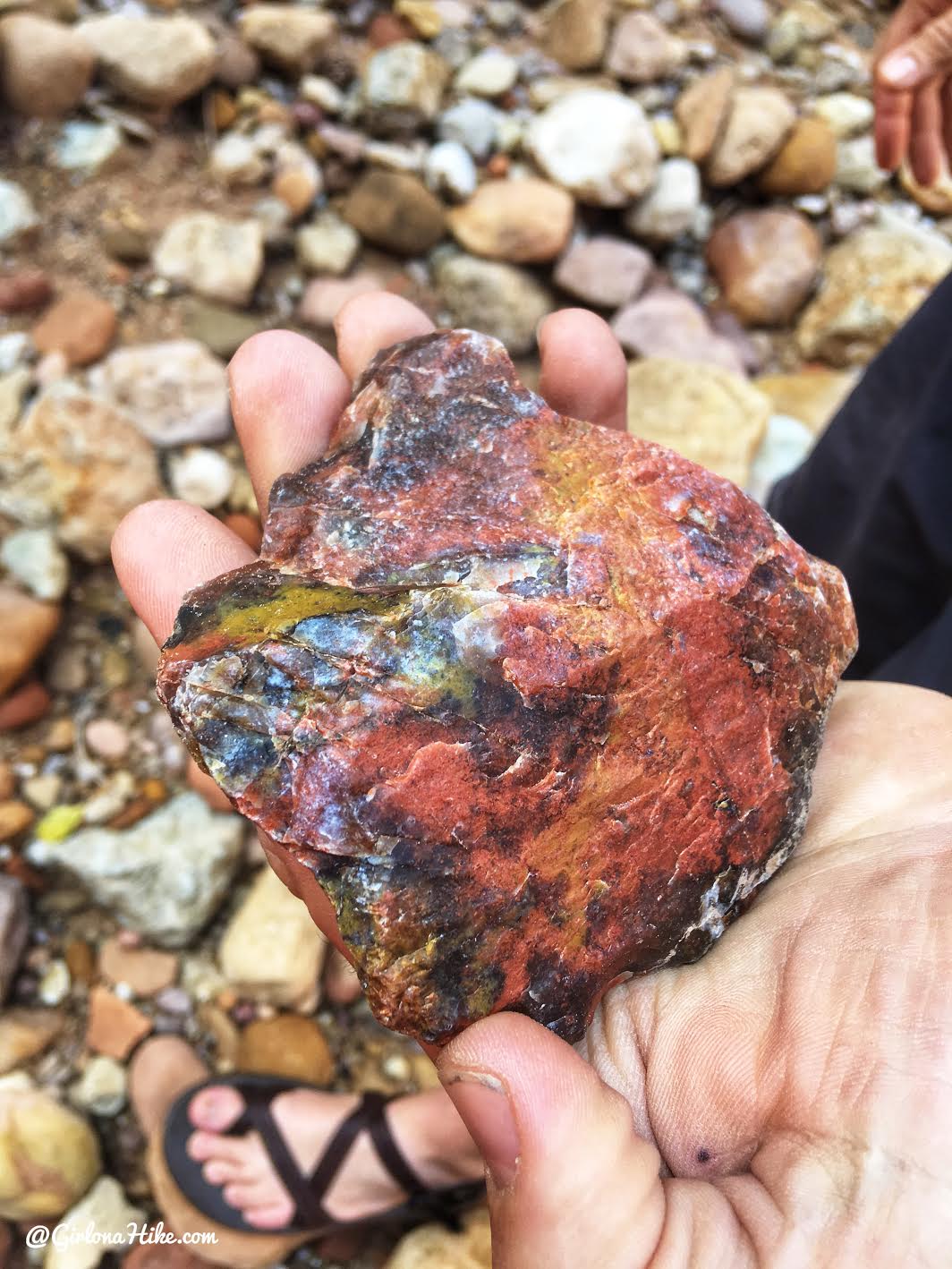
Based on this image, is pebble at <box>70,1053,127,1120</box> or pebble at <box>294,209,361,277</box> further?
pebble at <box>294,209,361,277</box>

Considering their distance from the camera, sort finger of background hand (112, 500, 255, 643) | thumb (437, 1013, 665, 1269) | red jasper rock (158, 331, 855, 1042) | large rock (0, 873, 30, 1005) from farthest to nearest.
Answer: large rock (0, 873, 30, 1005)
finger of background hand (112, 500, 255, 643)
red jasper rock (158, 331, 855, 1042)
thumb (437, 1013, 665, 1269)

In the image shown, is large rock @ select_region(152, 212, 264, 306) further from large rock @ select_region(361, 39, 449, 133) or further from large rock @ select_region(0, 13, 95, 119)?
large rock @ select_region(361, 39, 449, 133)

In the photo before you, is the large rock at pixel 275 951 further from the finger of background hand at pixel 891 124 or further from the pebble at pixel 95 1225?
the finger of background hand at pixel 891 124

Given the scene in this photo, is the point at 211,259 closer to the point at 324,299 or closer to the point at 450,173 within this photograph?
the point at 324,299

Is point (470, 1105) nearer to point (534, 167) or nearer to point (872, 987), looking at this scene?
point (872, 987)

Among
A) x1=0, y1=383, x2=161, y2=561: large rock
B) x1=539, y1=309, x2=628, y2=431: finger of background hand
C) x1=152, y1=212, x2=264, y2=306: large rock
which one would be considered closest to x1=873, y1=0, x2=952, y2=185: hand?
x1=539, y1=309, x2=628, y2=431: finger of background hand

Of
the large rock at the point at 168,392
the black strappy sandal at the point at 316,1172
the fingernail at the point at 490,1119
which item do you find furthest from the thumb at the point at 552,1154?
the large rock at the point at 168,392

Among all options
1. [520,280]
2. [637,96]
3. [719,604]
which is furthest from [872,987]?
[637,96]
